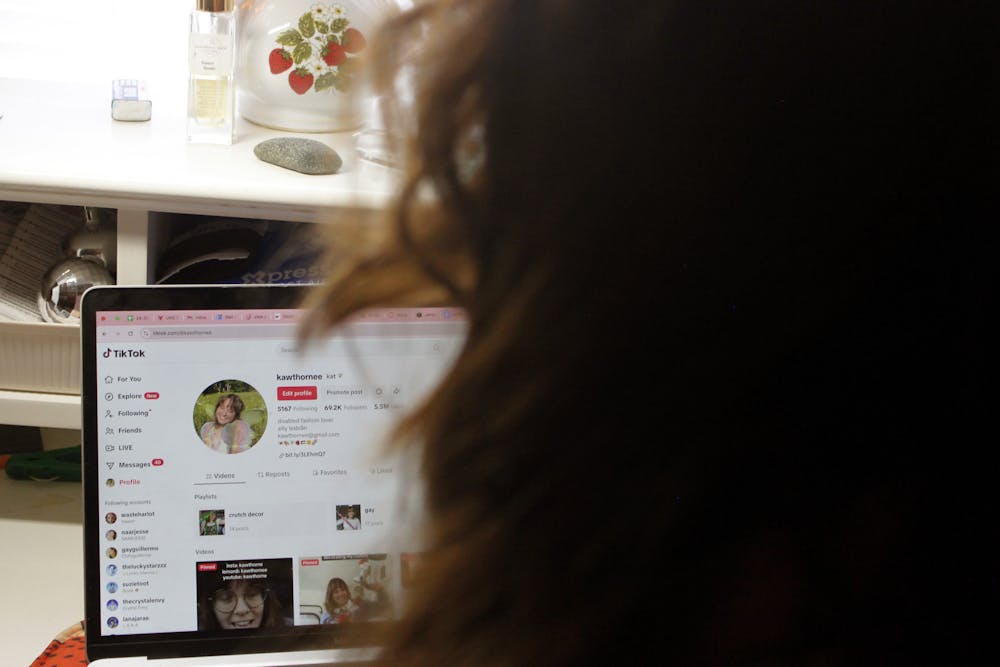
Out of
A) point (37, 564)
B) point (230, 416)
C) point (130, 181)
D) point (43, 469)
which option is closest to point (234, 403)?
point (230, 416)

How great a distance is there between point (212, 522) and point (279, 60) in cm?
58

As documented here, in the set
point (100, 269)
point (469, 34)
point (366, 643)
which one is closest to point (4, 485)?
point (100, 269)

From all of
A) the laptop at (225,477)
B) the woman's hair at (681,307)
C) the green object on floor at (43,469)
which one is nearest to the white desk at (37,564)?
the green object on floor at (43,469)

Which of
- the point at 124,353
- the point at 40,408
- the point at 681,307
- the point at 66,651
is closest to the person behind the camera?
the point at 681,307

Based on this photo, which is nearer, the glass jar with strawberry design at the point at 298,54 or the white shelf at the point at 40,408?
the white shelf at the point at 40,408

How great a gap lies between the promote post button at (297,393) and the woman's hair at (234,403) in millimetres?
27

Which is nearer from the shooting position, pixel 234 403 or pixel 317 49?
pixel 234 403

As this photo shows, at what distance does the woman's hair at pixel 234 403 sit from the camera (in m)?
0.69

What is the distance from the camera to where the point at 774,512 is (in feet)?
0.98

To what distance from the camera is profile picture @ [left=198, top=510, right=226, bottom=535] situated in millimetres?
697

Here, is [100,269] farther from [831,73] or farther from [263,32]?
[831,73]

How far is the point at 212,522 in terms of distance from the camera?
2.29 ft

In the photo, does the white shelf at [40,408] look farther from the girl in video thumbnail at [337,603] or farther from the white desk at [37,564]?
the girl in video thumbnail at [337,603]

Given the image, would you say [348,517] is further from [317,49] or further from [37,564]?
[317,49]
